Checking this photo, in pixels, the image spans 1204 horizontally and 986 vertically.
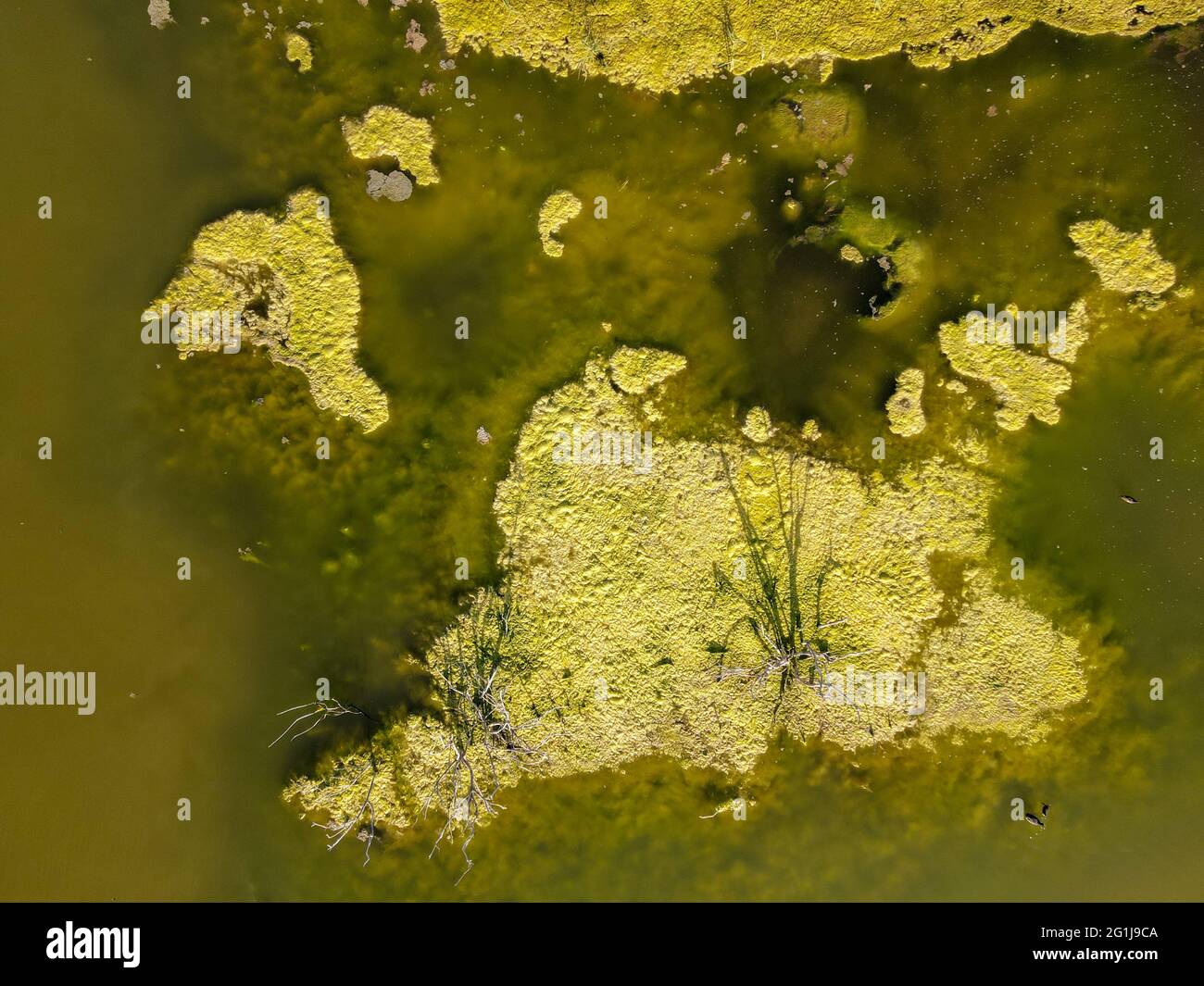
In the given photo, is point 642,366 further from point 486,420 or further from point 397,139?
point 397,139

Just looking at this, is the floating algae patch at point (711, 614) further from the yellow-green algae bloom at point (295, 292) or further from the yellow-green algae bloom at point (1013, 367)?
the yellow-green algae bloom at point (295, 292)

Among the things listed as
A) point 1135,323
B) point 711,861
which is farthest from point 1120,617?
point 711,861

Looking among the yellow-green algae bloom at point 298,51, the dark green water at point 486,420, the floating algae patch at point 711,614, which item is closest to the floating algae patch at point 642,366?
the floating algae patch at point 711,614

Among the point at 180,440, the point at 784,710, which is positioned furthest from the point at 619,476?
the point at 180,440

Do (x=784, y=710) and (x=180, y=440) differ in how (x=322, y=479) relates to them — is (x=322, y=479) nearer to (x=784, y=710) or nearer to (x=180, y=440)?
(x=180, y=440)

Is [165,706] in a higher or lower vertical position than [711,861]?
higher

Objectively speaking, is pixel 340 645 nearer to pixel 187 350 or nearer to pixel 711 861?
pixel 187 350

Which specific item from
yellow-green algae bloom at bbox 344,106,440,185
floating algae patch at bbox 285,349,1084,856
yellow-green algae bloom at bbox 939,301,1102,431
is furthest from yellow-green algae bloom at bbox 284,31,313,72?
yellow-green algae bloom at bbox 939,301,1102,431

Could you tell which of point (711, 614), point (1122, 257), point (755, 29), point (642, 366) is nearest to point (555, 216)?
point (642, 366)

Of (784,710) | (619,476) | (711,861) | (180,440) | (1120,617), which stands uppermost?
(180,440)
